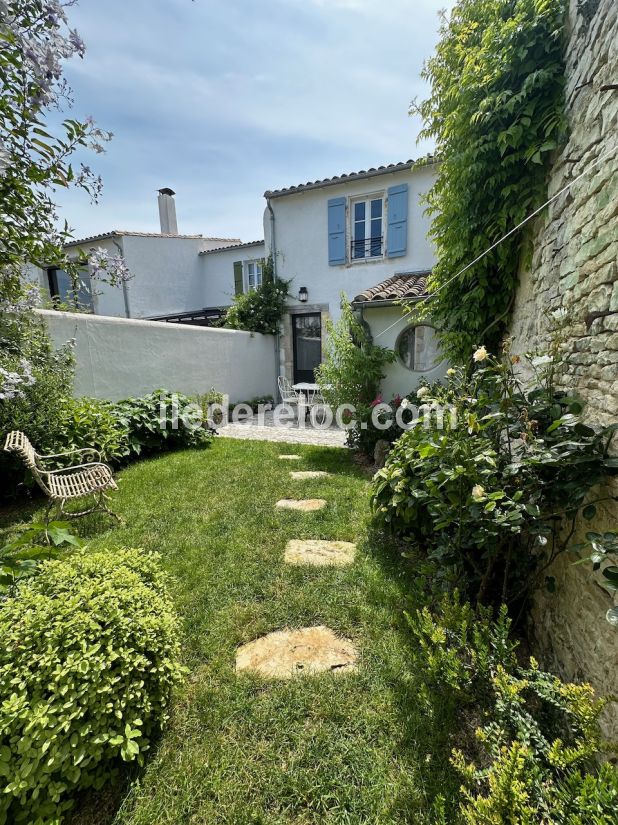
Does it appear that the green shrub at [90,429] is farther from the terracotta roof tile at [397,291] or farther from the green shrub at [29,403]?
the terracotta roof tile at [397,291]

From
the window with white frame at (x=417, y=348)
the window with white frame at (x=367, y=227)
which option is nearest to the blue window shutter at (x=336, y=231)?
the window with white frame at (x=367, y=227)

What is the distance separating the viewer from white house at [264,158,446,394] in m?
6.88

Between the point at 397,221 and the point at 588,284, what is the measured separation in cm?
747

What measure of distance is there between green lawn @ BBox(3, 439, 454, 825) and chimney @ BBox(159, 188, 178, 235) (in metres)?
13.8

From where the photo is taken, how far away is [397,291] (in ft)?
22.5

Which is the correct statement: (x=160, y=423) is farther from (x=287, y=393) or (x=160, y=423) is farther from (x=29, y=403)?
(x=287, y=393)

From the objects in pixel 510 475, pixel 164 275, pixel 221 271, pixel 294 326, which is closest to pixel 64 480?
pixel 510 475

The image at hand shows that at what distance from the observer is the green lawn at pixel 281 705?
54.4 inches

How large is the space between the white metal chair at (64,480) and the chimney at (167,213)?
12744 mm

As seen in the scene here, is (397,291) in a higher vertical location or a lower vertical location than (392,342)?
higher

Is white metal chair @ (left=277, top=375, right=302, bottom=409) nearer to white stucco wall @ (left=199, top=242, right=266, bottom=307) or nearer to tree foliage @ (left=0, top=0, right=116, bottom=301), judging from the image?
white stucco wall @ (left=199, top=242, right=266, bottom=307)

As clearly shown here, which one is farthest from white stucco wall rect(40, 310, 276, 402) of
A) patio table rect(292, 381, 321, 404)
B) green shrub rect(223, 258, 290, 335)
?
patio table rect(292, 381, 321, 404)

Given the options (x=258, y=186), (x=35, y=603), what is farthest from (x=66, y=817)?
(x=258, y=186)

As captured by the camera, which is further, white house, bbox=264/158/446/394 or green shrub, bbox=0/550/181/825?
white house, bbox=264/158/446/394
